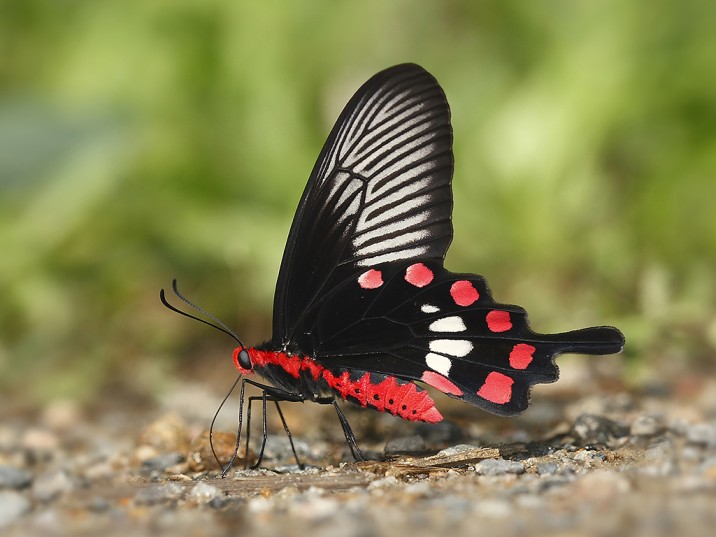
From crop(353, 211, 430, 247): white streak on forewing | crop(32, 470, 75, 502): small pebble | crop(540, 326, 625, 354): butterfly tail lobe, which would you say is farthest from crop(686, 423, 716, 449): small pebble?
crop(32, 470, 75, 502): small pebble

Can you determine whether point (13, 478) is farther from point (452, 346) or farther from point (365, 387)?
point (452, 346)

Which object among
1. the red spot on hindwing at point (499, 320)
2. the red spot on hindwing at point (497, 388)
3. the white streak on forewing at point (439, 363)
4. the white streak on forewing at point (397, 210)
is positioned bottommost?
the red spot on hindwing at point (497, 388)

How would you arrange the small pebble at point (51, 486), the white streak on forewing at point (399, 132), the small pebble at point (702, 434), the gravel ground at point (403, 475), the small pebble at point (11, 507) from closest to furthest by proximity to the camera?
the gravel ground at point (403, 475), the small pebble at point (11, 507), the small pebble at point (51, 486), the small pebble at point (702, 434), the white streak on forewing at point (399, 132)

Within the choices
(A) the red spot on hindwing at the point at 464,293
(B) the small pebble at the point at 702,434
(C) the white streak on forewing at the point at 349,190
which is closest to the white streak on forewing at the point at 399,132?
(C) the white streak on forewing at the point at 349,190

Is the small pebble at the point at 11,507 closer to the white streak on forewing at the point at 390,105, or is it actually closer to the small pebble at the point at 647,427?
the white streak on forewing at the point at 390,105

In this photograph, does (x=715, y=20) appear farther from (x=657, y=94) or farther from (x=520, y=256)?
(x=520, y=256)

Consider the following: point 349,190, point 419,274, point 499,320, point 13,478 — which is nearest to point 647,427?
point 499,320
